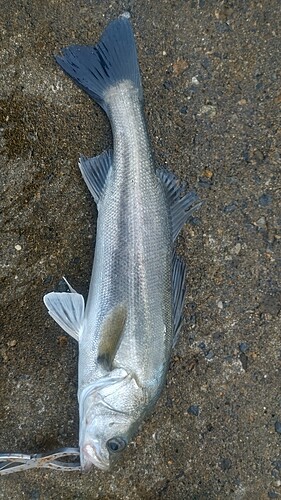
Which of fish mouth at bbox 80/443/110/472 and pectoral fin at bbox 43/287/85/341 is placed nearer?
fish mouth at bbox 80/443/110/472

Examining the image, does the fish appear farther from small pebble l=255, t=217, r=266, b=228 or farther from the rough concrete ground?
small pebble l=255, t=217, r=266, b=228

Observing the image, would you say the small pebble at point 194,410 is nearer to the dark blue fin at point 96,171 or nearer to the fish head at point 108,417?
the fish head at point 108,417

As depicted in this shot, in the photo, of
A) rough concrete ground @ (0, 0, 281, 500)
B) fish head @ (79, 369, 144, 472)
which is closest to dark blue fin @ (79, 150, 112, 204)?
rough concrete ground @ (0, 0, 281, 500)

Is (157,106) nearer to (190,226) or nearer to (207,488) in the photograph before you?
(190,226)

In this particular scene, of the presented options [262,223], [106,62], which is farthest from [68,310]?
[106,62]

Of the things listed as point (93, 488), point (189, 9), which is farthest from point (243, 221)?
point (93, 488)
